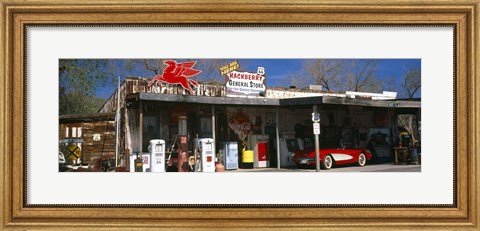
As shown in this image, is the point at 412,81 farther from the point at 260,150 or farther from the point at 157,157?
the point at 260,150

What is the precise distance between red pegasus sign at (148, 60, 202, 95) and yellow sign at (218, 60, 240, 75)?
0.57 metres

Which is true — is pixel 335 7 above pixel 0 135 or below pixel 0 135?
above

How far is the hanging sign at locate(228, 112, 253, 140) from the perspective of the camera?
17.0 metres

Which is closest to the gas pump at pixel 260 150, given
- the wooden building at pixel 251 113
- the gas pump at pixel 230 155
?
the wooden building at pixel 251 113

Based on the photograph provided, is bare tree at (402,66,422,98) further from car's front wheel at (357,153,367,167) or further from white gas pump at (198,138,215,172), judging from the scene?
white gas pump at (198,138,215,172)

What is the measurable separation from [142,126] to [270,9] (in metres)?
8.77

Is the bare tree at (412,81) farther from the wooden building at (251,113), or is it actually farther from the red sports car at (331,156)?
the red sports car at (331,156)

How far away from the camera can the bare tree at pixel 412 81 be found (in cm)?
826

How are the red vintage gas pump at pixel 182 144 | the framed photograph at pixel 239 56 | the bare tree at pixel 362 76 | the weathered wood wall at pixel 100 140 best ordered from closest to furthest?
the framed photograph at pixel 239 56, the bare tree at pixel 362 76, the weathered wood wall at pixel 100 140, the red vintage gas pump at pixel 182 144

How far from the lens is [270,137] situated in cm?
1808

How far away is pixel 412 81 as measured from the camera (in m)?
9.51

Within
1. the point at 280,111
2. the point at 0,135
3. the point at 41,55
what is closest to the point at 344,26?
the point at 41,55

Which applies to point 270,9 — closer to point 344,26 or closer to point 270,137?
point 344,26

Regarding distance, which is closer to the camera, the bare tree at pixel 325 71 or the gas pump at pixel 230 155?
the bare tree at pixel 325 71
